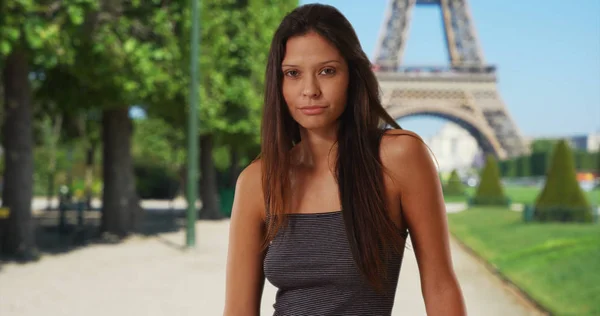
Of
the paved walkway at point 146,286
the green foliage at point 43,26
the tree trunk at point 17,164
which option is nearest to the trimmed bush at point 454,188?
the paved walkway at point 146,286

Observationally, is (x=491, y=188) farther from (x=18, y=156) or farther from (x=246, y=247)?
(x=246, y=247)

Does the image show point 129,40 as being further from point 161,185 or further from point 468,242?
point 161,185

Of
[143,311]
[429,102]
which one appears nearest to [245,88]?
[143,311]

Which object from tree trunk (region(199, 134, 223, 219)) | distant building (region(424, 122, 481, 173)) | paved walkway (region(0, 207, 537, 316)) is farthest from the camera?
distant building (region(424, 122, 481, 173))

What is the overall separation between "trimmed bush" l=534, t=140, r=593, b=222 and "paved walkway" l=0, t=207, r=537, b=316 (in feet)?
17.4

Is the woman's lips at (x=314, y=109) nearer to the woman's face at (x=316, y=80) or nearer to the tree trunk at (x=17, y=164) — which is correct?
the woman's face at (x=316, y=80)

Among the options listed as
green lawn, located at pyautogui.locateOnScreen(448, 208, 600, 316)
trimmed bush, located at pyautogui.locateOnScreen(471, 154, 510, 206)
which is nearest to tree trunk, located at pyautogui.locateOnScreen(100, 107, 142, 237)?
green lawn, located at pyautogui.locateOnScreen(448, 208, 600, 316)

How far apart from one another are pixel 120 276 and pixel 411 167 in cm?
1077

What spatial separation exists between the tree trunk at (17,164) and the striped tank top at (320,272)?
520 inches

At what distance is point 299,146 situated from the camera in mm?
1989

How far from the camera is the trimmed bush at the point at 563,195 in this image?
20.7m

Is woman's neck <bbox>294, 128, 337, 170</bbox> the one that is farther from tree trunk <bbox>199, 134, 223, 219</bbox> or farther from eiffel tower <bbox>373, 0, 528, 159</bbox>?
eiffel tower <bbox>373, 0, 528, 159</bbox>

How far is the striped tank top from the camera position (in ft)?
5.86

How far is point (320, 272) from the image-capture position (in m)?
1.79
